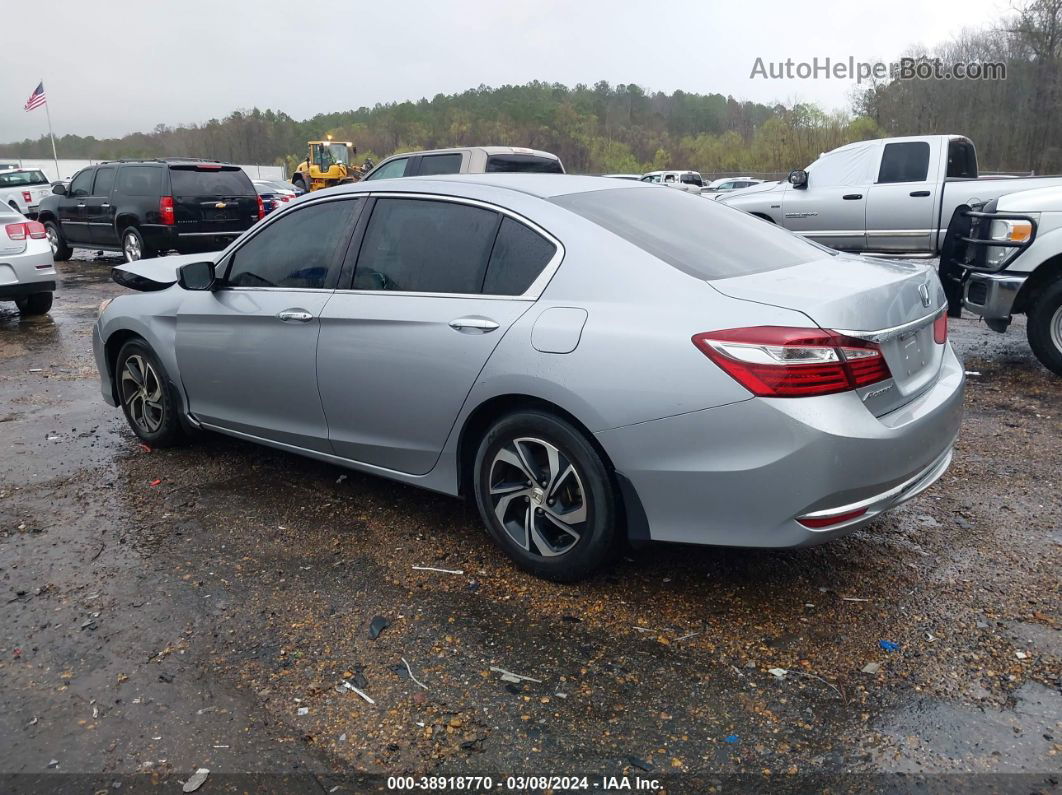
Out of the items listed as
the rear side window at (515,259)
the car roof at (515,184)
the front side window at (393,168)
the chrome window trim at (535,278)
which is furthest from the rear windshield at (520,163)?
the rear side window at (515,259)

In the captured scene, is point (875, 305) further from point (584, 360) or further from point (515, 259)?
point (515, 259)

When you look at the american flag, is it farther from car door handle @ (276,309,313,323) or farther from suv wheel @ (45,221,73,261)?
car door handle @ (276,309,313,323)

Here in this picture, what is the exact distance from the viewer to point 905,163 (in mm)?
10922

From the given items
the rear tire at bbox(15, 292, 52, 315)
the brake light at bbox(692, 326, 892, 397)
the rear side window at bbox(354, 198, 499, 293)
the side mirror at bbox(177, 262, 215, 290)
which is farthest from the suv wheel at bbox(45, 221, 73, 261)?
the brake light at bbox(692, 326, 892, 397)

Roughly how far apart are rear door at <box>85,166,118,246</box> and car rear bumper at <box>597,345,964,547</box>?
574 inches

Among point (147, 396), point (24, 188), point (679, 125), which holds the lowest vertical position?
point (147, 396)

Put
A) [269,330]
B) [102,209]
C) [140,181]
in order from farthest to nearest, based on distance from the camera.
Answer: [102,209]
[140,181]
[269,330]

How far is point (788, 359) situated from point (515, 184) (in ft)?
5.35

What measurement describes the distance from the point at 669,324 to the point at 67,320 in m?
9.79

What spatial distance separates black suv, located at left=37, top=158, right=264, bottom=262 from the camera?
14.2 m

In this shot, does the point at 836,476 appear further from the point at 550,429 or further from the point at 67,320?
the point at 67,320

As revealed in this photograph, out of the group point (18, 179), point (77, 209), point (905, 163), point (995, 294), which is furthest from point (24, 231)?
point (18, 179)

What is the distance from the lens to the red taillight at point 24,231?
10023mm

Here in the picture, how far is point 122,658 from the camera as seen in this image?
3043 millimetres
